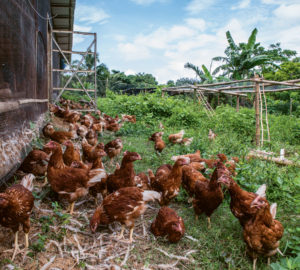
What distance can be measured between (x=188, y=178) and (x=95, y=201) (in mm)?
1648

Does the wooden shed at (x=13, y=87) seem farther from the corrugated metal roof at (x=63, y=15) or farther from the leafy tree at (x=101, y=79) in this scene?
the leafy tree at (x=101, y=79)

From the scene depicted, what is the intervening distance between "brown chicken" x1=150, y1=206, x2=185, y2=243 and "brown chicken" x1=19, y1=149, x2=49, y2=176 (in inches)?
87.5

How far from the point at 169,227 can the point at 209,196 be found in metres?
0.73

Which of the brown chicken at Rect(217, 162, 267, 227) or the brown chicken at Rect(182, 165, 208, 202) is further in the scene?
the brown chicken at Rect(182, 165, 208, 202)

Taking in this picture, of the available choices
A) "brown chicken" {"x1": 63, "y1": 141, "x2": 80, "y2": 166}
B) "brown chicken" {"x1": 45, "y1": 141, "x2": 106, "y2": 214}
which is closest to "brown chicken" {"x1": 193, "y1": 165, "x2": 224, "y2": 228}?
"brown chicken" {"x1": 45, "y1": 141, "x2": 106, "y2": 214}

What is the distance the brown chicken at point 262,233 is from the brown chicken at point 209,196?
25.0 inches

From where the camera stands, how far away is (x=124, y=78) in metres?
40.8

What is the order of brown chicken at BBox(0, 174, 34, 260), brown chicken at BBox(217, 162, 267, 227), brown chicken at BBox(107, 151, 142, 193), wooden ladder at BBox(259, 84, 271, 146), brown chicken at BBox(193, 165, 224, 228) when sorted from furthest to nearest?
wooden ladder at BBox(259, 84, 271, 146), brown chicken at BBox(107, 151, 142, 193), brown chicken at BBox(193, 165, 224, 228), brown chicken at BBox(217, 162, 267, 227), brown chicken at BBox(0, 174, 34, 260)

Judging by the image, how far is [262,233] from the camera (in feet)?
8.09

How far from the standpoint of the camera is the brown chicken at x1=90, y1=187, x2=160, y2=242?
9.48ft

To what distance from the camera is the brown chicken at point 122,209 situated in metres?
2.89

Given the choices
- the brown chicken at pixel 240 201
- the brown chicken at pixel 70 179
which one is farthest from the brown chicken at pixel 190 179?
the brown chicken at pixel 70 179

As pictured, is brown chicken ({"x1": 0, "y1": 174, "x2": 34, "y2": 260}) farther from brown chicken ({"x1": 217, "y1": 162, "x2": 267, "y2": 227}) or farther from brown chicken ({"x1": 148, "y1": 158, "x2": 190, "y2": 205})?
brown chicken ({"x1": 217, "y1": 162, "x2": 267, "y2": 227})

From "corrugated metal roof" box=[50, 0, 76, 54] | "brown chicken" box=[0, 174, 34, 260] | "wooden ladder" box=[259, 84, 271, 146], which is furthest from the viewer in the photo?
"corrugated metal roof" box=[50, 0, 76, 54]
